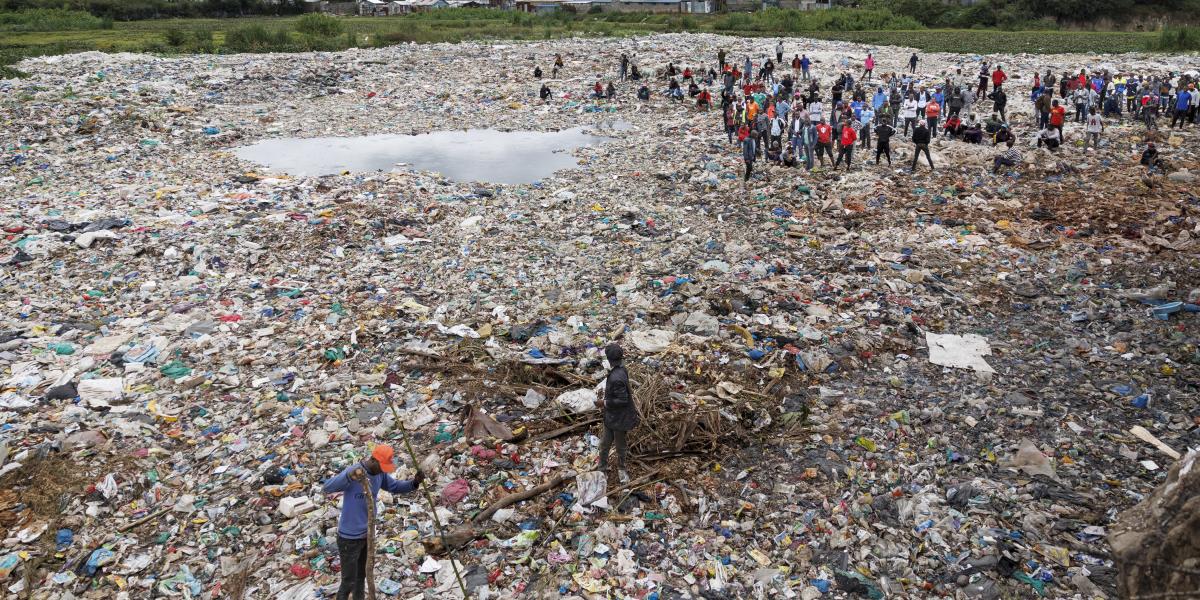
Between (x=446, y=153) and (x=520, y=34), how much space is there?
2336 cm

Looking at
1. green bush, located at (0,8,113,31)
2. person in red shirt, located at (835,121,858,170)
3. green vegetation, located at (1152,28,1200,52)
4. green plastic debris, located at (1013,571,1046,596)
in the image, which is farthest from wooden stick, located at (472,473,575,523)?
green bush, located at (0,8,113,31)

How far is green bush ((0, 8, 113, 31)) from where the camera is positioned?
4188cm

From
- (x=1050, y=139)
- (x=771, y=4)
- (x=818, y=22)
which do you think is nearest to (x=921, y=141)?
(x=1050, y=139)

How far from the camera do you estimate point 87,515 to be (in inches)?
223

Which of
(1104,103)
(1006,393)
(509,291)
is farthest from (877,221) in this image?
(1104,103)

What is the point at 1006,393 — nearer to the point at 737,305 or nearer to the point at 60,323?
the point at 737,305

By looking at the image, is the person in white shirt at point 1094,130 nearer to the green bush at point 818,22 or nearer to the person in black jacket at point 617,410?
the person in black jacket at point 617,410

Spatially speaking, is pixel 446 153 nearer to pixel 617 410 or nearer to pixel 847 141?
pixel 847 141

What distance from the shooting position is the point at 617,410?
5746 mm

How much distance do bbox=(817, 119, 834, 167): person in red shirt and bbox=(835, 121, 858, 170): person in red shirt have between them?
190 millimetres

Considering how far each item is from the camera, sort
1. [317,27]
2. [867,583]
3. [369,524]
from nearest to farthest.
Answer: [369,524]
[867,583]
[317,27]

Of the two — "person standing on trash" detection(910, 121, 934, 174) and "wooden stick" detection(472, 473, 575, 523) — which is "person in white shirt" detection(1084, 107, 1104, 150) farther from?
"wooden stick" detection(472, 473, 575, 523)

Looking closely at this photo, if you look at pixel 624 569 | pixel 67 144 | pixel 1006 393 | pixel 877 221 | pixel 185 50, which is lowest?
pixel 624 569

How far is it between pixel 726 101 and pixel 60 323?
14.5m
